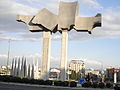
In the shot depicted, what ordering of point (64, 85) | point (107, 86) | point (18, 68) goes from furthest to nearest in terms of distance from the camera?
point (18, 68)
point (107, 86)
point (64, 85)

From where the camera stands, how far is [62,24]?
133 ft

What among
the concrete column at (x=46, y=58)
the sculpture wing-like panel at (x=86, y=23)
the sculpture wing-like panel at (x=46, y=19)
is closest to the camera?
the sculpture wing-like panel at (x=86, y=23)

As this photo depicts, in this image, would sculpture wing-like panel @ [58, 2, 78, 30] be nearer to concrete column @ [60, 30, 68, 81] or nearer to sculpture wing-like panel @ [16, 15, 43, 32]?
concrete column @ [60, 30, 68, 81]

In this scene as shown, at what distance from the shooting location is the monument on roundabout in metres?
39.9

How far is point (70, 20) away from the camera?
40.2 m

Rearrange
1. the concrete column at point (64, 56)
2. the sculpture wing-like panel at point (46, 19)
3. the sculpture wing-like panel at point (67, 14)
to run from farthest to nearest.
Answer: the sculpture wing-like panel at point (46, 19) < the sculpture wing-like panel at point (67, 14) < the concrete column at point (64, 56)

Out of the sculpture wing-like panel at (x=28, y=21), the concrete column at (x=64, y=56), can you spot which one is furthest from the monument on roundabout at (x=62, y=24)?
the sculpture wing-like panel at (x=28, y=21)

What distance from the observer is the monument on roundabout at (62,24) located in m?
39.9

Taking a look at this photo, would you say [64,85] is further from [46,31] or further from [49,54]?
[46,31]

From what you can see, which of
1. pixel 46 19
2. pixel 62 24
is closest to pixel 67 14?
pixel 62 24

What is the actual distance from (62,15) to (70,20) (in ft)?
5.09

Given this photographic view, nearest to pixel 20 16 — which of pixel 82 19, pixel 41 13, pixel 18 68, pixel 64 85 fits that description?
pixel 41 13

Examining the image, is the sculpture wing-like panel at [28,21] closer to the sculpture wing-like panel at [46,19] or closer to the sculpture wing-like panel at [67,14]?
the sculpture wing-like panel at [46,19]

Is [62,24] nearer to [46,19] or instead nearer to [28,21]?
[46,19]
